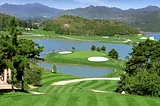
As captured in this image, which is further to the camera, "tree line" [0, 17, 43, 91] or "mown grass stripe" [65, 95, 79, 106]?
"tree line" [0, 17, 43, 91]

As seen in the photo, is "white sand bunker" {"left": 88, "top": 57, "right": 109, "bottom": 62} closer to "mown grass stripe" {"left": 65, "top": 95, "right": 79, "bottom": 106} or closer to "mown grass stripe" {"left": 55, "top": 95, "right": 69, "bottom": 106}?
"mown grass stripe" {"left": 55, "top": 95, "right": 69, "bottom": 106}

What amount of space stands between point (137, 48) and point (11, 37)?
24.5 m

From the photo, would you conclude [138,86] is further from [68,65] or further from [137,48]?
[68,65]

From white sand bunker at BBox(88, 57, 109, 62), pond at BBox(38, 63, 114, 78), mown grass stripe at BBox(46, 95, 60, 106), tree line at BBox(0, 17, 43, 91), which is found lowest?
pond at BBox(38, 63, 114, 78)

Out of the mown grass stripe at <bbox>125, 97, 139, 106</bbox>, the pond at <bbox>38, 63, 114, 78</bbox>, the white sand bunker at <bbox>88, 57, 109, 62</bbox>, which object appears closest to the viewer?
the mown grass stripe at <bbox>125, 97, 139, 106</bbox>

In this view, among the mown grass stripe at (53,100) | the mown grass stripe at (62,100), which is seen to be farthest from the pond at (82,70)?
the mown grass stripe at (53,100)

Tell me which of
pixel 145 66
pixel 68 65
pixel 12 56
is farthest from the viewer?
pixel 68 65

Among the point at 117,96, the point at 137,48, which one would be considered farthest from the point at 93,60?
the point at 117,96

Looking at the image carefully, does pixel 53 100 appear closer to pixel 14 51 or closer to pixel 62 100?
pixel 62 100

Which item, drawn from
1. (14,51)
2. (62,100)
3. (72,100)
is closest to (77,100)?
(72,100)

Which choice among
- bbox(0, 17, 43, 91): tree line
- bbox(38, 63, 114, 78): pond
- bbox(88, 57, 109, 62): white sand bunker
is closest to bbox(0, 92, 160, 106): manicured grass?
bbox(0, 17, 43, 91): tree line

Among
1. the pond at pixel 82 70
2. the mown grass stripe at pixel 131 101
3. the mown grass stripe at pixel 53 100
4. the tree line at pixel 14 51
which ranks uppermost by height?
the tree line at pixel 14 51

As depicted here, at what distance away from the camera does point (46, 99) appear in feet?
58.0

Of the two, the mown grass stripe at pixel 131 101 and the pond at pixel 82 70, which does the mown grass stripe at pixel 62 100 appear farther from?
the pond at pixel 82 70
